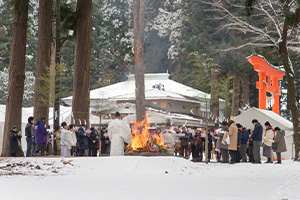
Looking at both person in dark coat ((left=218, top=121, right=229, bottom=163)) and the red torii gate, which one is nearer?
person in dark coat ((left=218, top=121, right=229, bottom=163))

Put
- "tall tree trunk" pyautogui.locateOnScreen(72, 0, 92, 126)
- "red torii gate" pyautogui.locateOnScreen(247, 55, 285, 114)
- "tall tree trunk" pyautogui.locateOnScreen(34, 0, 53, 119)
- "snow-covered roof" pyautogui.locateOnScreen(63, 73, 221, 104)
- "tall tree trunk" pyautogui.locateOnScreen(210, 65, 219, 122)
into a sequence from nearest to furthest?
1. "tall tree trunk" pyautogui.locateOnScreen(34, 0, 53, 119)
2. "tall tree trunk" pyautogui.locateOnScreen(72, 0, 92, 126)
3. "red torii gate" pyautogui.locateOnScreen(247, 55, 285, 114)
4. "snow-covered roof" pyautogui.locateOnScreen(63, 73, 221, 104)
5. "tall tree trunk" pyautogui.locateOnScreen(210, 65, 219, 122)

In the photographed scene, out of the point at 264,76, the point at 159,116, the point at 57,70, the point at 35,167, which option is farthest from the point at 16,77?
the point at 159,116

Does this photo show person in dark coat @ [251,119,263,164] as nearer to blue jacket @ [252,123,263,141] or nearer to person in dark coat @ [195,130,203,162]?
blue jacket @ [252,123,263,141]

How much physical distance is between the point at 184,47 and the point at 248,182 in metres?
38.9

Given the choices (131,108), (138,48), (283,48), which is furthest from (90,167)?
(131,108)

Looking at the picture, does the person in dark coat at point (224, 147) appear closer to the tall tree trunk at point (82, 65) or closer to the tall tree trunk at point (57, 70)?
the tall tree trunk at point (82, 65)

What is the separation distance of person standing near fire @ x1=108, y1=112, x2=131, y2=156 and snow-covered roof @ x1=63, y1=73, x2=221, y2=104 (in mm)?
27200

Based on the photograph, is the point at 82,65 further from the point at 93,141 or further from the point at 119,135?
the point at 119,135

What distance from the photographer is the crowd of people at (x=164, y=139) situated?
20.2 metres

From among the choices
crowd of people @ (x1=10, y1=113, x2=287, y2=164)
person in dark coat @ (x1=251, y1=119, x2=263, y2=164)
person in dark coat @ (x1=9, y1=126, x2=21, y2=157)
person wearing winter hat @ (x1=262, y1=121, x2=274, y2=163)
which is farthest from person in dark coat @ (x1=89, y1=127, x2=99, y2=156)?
person wearing winter hat @ (x1=262, y1=121, x2=274, y2=163)

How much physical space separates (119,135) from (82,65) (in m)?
7.48

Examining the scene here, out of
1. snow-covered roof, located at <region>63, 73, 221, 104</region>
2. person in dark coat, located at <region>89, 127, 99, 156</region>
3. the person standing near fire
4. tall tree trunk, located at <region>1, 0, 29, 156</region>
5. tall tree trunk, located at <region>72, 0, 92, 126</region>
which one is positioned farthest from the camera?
snow-covered roof, located at <region>63, 73, 221, 104</region>

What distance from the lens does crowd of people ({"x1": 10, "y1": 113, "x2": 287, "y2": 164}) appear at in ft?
66.3

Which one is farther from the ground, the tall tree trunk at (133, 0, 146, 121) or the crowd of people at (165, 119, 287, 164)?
the tall tree trunk at (133, 0, 146, 121)
